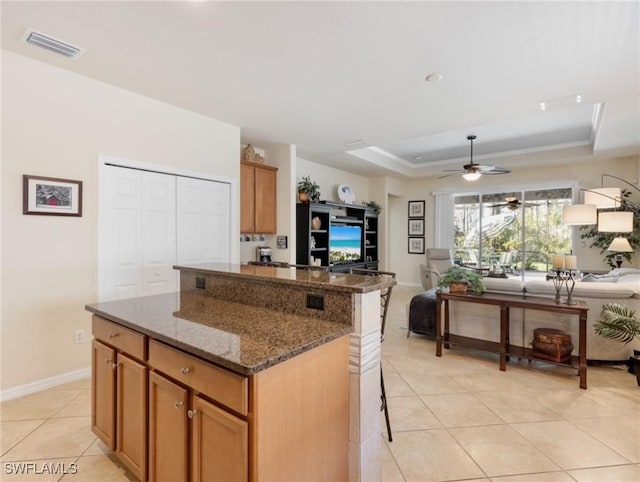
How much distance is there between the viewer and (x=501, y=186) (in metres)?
7.24

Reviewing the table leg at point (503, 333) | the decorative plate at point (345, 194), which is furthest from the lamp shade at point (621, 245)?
the decorative plate at point (345, 194)

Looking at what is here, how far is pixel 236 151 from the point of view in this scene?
14.5 feet

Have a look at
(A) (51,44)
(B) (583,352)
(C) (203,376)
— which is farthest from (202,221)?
(B) (583,352)

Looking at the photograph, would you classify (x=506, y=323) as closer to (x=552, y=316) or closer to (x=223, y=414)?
(x=552, y=316)

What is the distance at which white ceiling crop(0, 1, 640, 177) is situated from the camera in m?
2.15

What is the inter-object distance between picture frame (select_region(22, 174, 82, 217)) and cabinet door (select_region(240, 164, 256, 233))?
6.52 feet

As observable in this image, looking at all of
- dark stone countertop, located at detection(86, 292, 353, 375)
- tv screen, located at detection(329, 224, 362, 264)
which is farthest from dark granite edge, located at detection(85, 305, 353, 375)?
tv screen, located at detection(329, 224, 362, 264)

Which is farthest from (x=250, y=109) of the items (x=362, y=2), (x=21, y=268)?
(x=21, y=268)

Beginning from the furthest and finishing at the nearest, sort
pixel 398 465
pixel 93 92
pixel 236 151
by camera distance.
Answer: pixel 236 151, pixel 93 92, pixel 398 465

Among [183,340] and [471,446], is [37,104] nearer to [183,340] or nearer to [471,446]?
[183,340]

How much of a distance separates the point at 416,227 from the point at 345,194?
2458mm

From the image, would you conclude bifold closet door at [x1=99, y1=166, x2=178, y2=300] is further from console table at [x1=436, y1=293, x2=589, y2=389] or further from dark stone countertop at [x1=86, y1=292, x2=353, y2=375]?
console table at [x1=436, y1=293, x2=589, y2=389]

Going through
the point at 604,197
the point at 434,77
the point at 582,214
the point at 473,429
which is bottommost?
the point at 473,429

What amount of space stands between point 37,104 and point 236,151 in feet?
6.73
